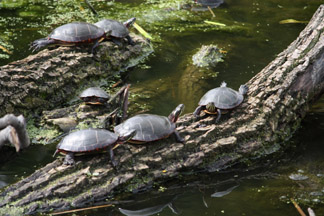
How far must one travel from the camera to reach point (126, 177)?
4207 millimetres

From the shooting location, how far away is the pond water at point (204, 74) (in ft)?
13.7

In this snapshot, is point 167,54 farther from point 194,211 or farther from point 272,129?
point 194,211

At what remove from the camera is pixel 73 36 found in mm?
6781

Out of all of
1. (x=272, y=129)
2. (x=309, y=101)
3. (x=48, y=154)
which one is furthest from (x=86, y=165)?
(x=309, y=101)

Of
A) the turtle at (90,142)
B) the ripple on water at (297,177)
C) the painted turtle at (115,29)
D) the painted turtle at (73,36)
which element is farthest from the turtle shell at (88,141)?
the painted turtle at (115,29)

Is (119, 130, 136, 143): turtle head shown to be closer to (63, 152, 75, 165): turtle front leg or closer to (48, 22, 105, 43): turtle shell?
(63, 152, 75, 165): turtle front leg

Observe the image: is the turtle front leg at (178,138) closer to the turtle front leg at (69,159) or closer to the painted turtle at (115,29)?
the turtle front leg at (69,159)

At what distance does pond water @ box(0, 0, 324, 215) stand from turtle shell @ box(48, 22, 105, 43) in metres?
0.96

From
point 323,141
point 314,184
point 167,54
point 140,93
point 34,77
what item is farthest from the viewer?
point 167,54

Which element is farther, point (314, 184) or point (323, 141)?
point (323, 141)

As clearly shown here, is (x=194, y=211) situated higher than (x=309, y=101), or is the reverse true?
(x=309, y=101)

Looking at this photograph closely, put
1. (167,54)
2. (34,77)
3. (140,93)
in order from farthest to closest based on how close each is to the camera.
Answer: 1. (167,54)
2. (140,93)
3. (34,77)

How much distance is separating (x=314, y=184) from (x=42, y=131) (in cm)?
333

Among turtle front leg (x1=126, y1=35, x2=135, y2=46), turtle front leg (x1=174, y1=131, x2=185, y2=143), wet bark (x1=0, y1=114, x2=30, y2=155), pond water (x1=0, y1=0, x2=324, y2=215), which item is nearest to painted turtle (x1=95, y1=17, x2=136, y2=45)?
turtle front leg (x1=126, y1=35, x2=135, y2=46)
